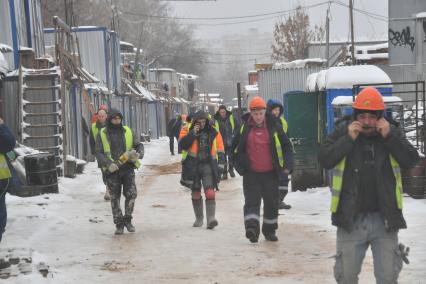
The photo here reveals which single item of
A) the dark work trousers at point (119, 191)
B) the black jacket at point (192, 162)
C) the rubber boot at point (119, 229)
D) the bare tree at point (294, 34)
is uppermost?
the bare tree at point (294, 34)

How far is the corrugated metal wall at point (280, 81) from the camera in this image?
108 feet

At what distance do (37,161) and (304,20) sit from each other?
5077 centimetres

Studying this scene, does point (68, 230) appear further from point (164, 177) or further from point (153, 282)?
point (164, 177)

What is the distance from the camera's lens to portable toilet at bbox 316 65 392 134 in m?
13.2

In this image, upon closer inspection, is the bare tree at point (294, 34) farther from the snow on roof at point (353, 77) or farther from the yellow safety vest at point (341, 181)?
the yellow safety vest at point (341, 181)

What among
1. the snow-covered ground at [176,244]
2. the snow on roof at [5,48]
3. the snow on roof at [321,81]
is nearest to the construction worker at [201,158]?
the snow-covered ground at [176,244]

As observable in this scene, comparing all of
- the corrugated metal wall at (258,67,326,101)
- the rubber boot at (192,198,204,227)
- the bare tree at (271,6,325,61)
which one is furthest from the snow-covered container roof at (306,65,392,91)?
the bare tree at (271,6,325,61)

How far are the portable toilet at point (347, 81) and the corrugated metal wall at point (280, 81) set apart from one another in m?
19.0

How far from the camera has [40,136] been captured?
18.4 metres

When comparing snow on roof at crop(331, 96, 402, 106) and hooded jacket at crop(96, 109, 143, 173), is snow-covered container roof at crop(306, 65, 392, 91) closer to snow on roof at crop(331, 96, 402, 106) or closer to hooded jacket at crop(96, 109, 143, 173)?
snow on roof at crop(331, 96, 402, 106)

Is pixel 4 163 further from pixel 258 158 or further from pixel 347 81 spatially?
pixel 347 81

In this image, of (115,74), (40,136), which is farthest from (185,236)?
(115,74)

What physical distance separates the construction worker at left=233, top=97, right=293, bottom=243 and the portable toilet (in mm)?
4051

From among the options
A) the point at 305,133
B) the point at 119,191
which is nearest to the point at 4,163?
the point at 119,191
